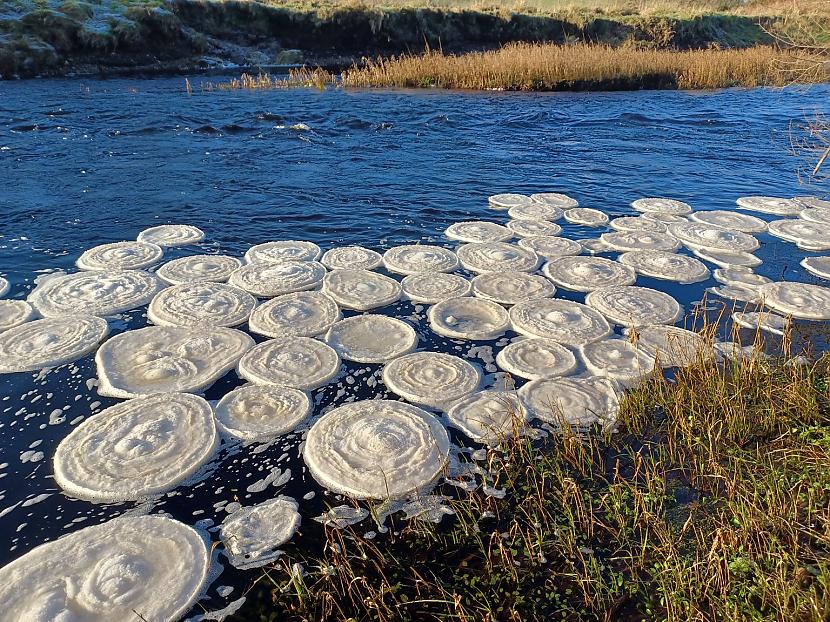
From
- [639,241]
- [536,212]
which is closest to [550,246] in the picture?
[639,241]

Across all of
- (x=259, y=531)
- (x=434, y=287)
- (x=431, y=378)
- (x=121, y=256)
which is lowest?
(x=259, y=531)

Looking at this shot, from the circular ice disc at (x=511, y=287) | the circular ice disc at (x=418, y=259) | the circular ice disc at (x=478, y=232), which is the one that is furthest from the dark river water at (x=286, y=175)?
the circular ice disc at (x=511, y=287)

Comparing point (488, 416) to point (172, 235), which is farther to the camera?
point (172, 235)

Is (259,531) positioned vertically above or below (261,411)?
below

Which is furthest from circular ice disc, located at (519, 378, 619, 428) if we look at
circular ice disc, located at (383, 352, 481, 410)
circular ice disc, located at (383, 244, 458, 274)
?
circular ice disc, located at (383, 244, 458, 274)

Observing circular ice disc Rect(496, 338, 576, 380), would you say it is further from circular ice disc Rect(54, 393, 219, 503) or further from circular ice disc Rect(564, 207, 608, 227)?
circular ice disc Rect(564, 207, 608, 227)

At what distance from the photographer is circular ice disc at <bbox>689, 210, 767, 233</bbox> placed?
281 inches

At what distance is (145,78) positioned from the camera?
58.3 feet

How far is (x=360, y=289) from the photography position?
5.51 metres

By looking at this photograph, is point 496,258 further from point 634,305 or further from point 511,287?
point 634,305

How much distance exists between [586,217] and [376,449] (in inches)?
208

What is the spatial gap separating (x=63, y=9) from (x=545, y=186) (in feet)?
59.6

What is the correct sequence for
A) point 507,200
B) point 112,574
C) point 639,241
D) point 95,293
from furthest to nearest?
point 507,200, point 639,241, point 95,293, point 112,574

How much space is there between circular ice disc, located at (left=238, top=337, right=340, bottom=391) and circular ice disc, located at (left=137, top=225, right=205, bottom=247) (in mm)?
2757
